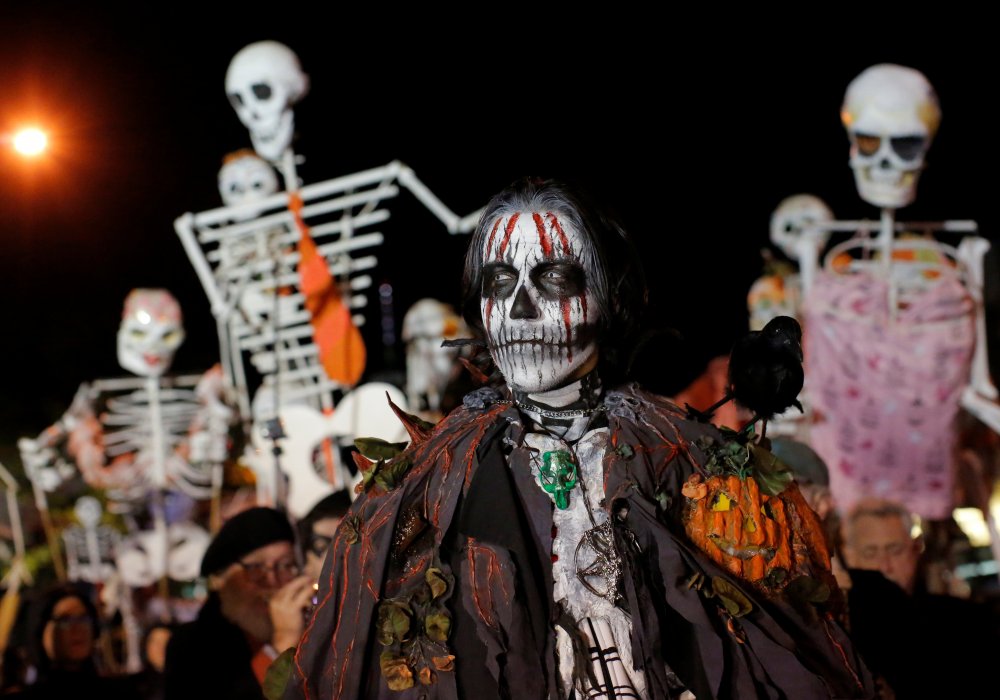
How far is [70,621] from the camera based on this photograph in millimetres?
5203

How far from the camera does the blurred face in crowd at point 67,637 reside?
505cm

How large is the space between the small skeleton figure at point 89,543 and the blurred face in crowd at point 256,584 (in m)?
4.25

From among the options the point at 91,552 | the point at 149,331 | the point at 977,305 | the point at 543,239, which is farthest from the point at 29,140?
the point at 977,305

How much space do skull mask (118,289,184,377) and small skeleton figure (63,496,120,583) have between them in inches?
42.8

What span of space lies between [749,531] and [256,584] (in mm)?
2332

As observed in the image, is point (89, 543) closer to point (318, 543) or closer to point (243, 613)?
point (318, 543)

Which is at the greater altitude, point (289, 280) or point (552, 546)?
point (289, 280)

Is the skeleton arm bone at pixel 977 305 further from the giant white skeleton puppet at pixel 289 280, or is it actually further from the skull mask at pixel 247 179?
the skull mask at pixel 247 179

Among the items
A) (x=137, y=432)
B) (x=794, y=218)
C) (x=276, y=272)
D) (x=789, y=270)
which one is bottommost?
(x=137, y=432)

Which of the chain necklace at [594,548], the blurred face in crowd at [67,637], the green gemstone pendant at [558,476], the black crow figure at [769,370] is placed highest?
the black crow figure at [769,370]

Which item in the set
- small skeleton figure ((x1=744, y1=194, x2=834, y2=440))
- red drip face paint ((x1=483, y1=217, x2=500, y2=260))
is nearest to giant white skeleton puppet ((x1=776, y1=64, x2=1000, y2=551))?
small skeleton figure ((x1=744, y1=194, x2=834, y2=440))

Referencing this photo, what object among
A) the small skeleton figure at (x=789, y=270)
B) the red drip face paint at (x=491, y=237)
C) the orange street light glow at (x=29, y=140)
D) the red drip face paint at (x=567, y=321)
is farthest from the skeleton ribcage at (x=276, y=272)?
the red drip face paint at (x=567, y=321)

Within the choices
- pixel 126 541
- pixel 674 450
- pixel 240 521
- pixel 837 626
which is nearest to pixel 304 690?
pixel 674 450

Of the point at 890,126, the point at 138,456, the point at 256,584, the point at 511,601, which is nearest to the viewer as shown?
the point at 511,601
